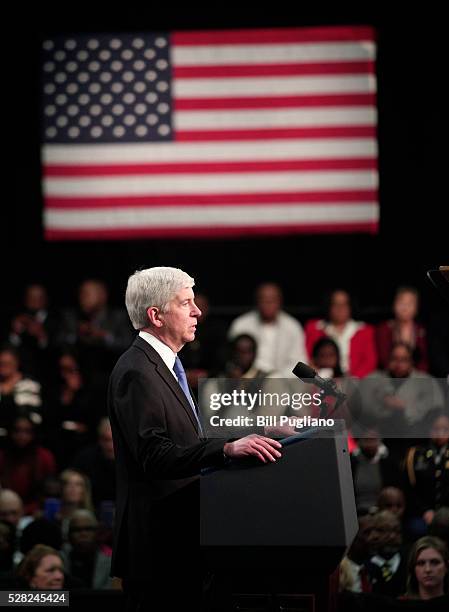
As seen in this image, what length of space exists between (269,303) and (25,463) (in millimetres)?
2641

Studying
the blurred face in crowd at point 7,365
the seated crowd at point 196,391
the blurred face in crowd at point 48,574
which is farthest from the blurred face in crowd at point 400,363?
the blurred face in crowd at point 48,574

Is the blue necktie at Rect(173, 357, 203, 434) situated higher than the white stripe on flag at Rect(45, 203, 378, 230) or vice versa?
the white stripe on flag at Rect(45, 203, 378, 230)

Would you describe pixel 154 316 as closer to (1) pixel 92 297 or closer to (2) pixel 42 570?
(2) pixel 42 570

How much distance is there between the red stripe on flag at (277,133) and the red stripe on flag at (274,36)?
0.70 meters

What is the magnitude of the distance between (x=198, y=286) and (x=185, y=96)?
173 cm

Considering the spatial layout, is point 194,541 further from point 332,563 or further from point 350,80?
point 350,80

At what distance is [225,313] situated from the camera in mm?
11555

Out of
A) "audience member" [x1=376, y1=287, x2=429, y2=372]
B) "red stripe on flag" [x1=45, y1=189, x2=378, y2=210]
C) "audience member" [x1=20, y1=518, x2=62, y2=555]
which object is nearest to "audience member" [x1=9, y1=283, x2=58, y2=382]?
"red stripe on flag" [x1=45, y1=189, x2=378, y2=210]

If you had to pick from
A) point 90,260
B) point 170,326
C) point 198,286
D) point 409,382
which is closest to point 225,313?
point 198,286

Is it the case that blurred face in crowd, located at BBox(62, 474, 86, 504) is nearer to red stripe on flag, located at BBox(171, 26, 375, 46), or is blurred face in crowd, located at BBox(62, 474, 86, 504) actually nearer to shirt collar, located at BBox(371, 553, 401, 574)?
shirt collar, located at BBox(371, 553, 401, 574)

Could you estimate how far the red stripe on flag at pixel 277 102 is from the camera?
10.8 metres

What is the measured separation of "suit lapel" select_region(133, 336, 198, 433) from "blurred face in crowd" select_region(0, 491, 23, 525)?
3569 mm

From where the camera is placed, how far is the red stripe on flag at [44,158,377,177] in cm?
1079

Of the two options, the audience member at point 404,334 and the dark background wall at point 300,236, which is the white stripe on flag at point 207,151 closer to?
the dark background wall at point 300,236
